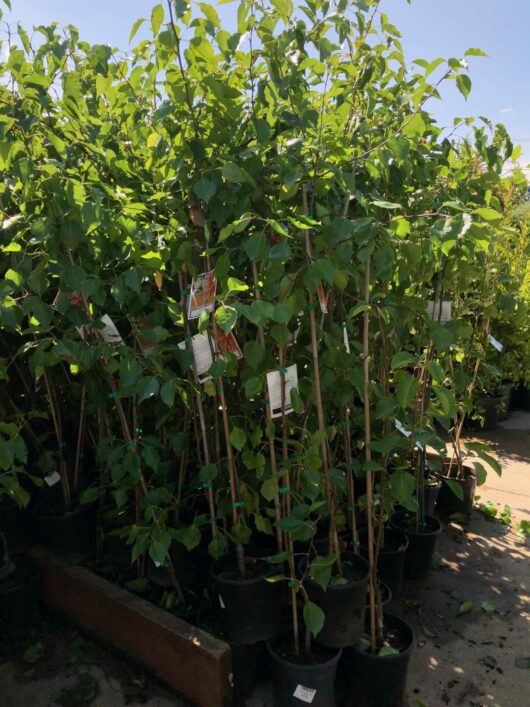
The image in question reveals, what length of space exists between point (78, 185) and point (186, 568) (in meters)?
1.68

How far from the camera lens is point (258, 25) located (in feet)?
5.27

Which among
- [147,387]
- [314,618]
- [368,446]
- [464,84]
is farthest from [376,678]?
[464,84]

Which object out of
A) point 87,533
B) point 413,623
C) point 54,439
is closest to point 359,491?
point 413,623

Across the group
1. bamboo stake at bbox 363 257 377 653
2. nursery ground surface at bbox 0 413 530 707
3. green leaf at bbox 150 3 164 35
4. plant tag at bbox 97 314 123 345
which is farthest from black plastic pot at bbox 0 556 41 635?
green leaf at bbox 150 3 164 35

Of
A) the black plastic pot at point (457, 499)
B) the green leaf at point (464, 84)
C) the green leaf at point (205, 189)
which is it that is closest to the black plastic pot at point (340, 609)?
the green leaf at point (205, 189)

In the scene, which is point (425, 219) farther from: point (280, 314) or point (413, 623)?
point (413, 623)

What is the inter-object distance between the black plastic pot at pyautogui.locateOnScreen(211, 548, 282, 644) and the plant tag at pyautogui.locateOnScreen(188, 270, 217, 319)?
0.99 meters

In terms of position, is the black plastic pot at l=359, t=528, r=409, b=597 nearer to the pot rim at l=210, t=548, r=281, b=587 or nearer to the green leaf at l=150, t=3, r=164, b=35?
the pot rim at l=210, t=548, r=281, b=587

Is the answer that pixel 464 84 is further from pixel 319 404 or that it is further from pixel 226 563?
pixel 226 563

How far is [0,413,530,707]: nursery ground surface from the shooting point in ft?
7.19

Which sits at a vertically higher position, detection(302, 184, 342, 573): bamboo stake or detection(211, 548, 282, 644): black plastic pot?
detection(302, 184, 342, 573): bamboo stake

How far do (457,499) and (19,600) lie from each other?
2.54 metres

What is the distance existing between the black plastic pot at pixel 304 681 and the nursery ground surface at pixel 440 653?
0.24 meters

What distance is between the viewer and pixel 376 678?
2010 mm
